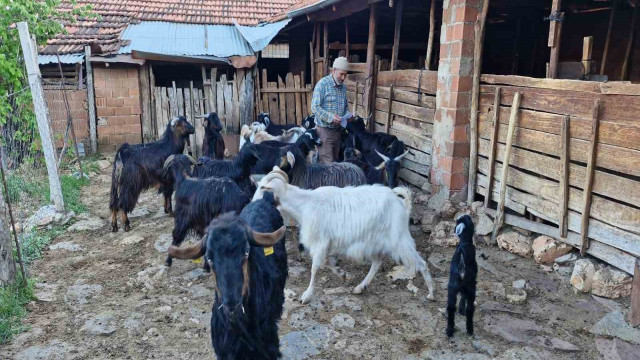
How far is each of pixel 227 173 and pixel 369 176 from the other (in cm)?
206

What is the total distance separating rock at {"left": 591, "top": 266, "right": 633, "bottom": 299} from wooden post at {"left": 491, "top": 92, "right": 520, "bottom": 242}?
1295 millimetres

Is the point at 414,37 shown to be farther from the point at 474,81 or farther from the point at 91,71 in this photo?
the point at 91,71

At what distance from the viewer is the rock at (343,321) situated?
157 inches

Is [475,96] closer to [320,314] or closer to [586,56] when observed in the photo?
[586,56]

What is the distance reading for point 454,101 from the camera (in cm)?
584

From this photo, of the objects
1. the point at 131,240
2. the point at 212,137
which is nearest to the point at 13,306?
the point at 131,240

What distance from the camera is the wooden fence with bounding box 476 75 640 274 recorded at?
4102 millimetres

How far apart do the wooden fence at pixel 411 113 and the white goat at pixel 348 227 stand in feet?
8.33

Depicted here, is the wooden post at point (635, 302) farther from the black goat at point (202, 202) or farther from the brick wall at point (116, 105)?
the brick wall at point (116, 105)

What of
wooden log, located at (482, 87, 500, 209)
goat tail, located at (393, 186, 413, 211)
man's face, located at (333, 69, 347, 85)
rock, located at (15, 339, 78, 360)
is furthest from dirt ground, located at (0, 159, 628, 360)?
man's face, located at (333, 69, 347, 85)

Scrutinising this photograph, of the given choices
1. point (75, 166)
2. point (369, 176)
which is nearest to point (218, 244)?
point (369, 176)

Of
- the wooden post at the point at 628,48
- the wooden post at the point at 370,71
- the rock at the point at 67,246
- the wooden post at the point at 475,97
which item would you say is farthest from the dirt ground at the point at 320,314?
the wooden post at the point at 628,48

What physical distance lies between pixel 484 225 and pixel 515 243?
1.56 ft

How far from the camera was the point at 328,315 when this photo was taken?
416 cm
